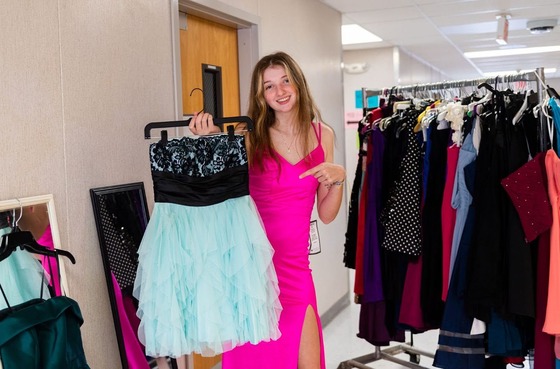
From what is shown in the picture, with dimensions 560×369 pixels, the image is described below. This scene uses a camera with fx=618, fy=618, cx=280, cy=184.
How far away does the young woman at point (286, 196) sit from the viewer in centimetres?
225

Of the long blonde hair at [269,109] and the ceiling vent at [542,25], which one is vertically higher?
the ceiling vent at [542,25]

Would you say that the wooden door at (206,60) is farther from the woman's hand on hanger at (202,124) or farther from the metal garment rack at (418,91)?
the woman's hand on hanger at (202,124)

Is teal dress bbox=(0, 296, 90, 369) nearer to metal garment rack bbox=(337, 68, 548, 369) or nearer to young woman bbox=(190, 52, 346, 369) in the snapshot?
young woman bbox=(190, 52, 346, 369)

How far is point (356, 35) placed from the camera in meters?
6.81

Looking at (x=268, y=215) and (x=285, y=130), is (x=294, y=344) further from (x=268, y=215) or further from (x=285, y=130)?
(x=285, y=130)

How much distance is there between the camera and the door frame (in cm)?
A: 280

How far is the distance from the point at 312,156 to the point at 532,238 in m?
0.95

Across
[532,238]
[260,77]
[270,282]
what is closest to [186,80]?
[260,77]

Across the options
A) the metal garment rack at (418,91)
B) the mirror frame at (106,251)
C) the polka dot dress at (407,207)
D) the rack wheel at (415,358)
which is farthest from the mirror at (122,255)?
the rack wheel at (415,358)

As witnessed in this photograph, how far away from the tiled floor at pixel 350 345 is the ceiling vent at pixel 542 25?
3.52 metres

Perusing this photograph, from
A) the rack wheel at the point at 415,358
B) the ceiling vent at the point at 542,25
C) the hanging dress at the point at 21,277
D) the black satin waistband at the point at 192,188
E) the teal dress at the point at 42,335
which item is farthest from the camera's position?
the ceiling vent at the point at 542,25

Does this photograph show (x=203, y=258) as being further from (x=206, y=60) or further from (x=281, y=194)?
(x=206, y=60)

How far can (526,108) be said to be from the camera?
2631 millimetres

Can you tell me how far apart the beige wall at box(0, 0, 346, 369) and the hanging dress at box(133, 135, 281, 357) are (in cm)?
39
